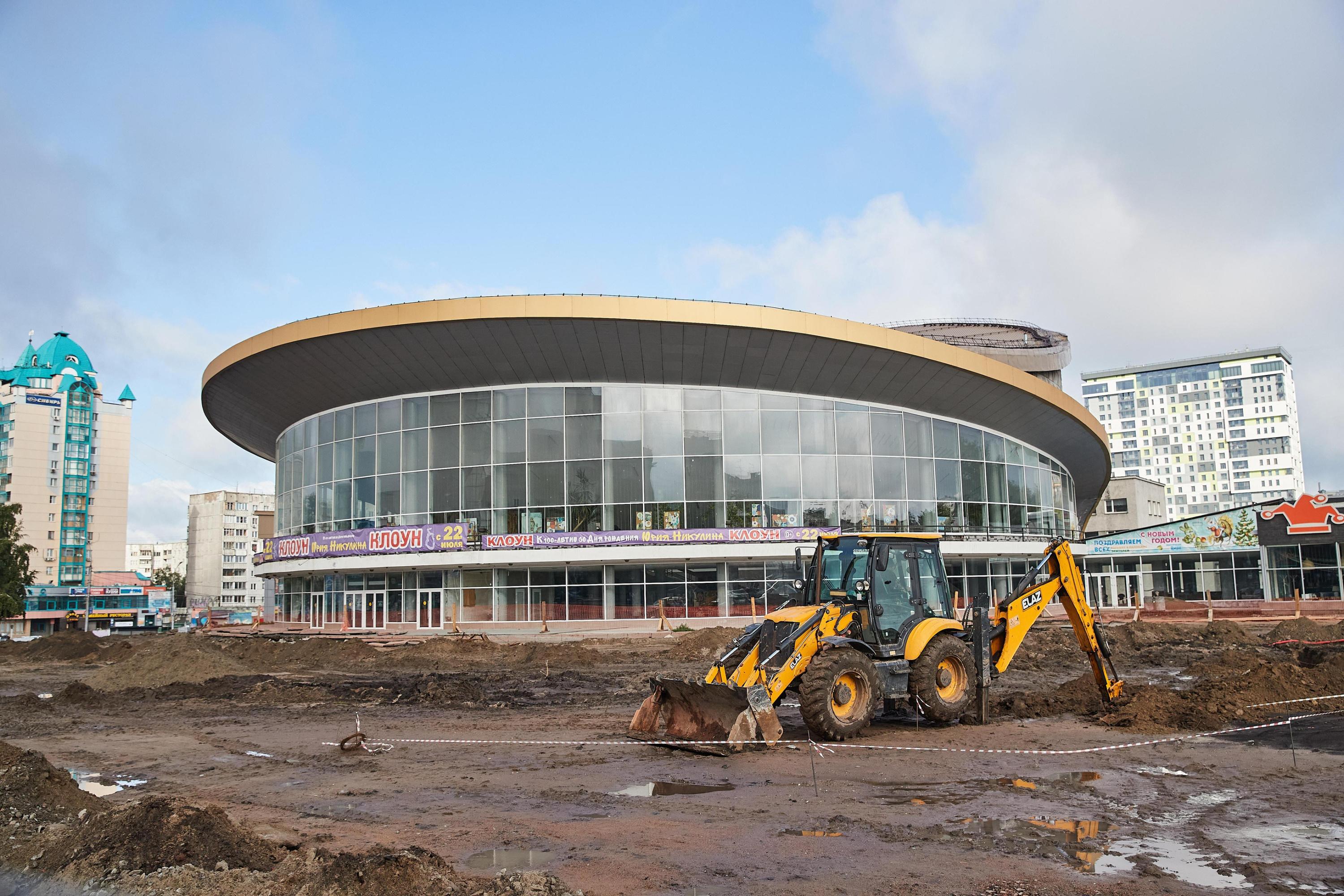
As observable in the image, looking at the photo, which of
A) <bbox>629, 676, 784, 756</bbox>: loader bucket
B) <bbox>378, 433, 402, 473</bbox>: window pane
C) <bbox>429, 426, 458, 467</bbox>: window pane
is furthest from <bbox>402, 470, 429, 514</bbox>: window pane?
<bbox>629, 676, 784, 756</bbox>: loader bucket

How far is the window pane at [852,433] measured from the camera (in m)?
39.1

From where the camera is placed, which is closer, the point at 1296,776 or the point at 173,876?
the point at 173,876

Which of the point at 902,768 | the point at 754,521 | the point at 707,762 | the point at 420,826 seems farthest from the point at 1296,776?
the point at 754,521

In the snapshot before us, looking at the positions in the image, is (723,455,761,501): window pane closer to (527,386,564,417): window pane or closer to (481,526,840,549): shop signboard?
(481,526,840,549): shop signboard

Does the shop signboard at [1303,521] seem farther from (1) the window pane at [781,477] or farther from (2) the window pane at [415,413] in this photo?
(2) the window pane at [415,413]

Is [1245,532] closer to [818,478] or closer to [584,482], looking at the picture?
[818,478]

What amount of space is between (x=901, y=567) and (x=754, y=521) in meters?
25.3

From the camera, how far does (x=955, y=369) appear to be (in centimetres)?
3834

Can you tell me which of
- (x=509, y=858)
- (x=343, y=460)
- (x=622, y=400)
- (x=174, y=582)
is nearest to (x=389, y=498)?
(x=343, y=460)

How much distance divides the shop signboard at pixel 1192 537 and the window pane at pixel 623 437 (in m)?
27.4

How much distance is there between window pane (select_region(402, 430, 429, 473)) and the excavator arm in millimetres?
30065

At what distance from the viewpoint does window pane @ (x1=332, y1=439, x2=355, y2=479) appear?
41156mm

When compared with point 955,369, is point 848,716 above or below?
below

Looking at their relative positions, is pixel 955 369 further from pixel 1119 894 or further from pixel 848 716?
pixel 1119 894
